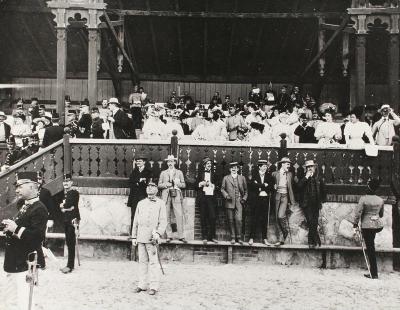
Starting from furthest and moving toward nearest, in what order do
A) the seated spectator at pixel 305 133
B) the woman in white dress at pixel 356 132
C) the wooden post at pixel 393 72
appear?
the wooden post at pixel 393 72 → the seated spectator at pixel 305 133 → the woman in white dress at pixel 356 132

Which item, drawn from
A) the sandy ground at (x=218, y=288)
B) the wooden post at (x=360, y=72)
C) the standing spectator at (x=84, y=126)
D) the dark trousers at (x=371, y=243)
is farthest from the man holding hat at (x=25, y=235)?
the wooden post at (x=360, y=72)

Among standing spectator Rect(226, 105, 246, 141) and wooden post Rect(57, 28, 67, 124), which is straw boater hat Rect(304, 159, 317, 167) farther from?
wooden post Rect(57, 28, 67, 124)

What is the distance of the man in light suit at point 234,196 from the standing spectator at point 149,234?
273 cm

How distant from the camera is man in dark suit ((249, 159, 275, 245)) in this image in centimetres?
Result: 1275

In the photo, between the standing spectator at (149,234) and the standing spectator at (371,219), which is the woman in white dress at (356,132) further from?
the standing spectator at (149,234)

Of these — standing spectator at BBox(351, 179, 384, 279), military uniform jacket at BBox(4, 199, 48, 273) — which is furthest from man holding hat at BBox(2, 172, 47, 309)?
standing spectator at BBox(351, 179, 384, 279)

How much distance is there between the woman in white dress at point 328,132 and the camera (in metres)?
14.0

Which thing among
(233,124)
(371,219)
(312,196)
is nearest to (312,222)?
(312,196)

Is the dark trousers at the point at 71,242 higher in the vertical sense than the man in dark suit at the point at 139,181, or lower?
lower

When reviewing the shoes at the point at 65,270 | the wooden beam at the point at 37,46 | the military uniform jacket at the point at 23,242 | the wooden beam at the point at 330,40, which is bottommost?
the shoes at the point at 65,270

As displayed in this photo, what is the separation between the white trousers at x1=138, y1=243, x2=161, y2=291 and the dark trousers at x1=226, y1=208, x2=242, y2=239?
3.03 meters

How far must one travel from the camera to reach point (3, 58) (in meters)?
23.6

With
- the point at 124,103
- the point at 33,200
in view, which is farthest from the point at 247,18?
the point at 33,200

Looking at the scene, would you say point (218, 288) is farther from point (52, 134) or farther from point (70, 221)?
point (52, 134)
